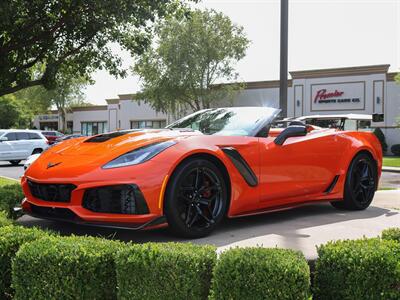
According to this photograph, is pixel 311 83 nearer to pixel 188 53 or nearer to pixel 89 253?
pixel 188 53

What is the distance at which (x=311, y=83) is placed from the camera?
1435 inches

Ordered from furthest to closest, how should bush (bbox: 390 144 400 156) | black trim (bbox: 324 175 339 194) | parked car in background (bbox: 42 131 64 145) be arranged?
1. bush (bbox: 390 144 400 156)
2. parked car in background (bbox: 42 131 64 145)
3. black trim (bbox: 324 175 339 194)

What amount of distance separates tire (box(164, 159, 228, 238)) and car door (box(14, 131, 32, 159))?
65.6ft

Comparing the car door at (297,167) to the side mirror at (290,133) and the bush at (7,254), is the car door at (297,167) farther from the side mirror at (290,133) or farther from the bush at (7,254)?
the bush at (7,254)

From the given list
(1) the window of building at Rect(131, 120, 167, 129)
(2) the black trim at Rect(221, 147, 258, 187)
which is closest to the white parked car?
(2) the black trim at Rect(221, 147, 258, 187)

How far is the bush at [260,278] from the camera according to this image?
2674 millimetres

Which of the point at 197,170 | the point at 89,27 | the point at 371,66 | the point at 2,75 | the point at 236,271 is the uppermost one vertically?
the point at 371,66

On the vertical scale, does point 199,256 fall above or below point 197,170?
below

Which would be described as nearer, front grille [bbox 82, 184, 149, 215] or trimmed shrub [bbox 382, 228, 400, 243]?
trimmed shrub [bbox 382, 228, 400, 243]

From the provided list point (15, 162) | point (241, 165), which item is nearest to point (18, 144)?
point (15, 162)

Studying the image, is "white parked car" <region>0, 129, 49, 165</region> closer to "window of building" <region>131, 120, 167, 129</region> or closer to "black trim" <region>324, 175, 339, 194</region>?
"black trim" <region>324, 175, 339, 194</region>

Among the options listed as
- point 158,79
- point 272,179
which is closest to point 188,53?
point 158,79

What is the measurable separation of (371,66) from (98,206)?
110ft

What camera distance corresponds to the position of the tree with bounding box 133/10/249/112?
34156mm
